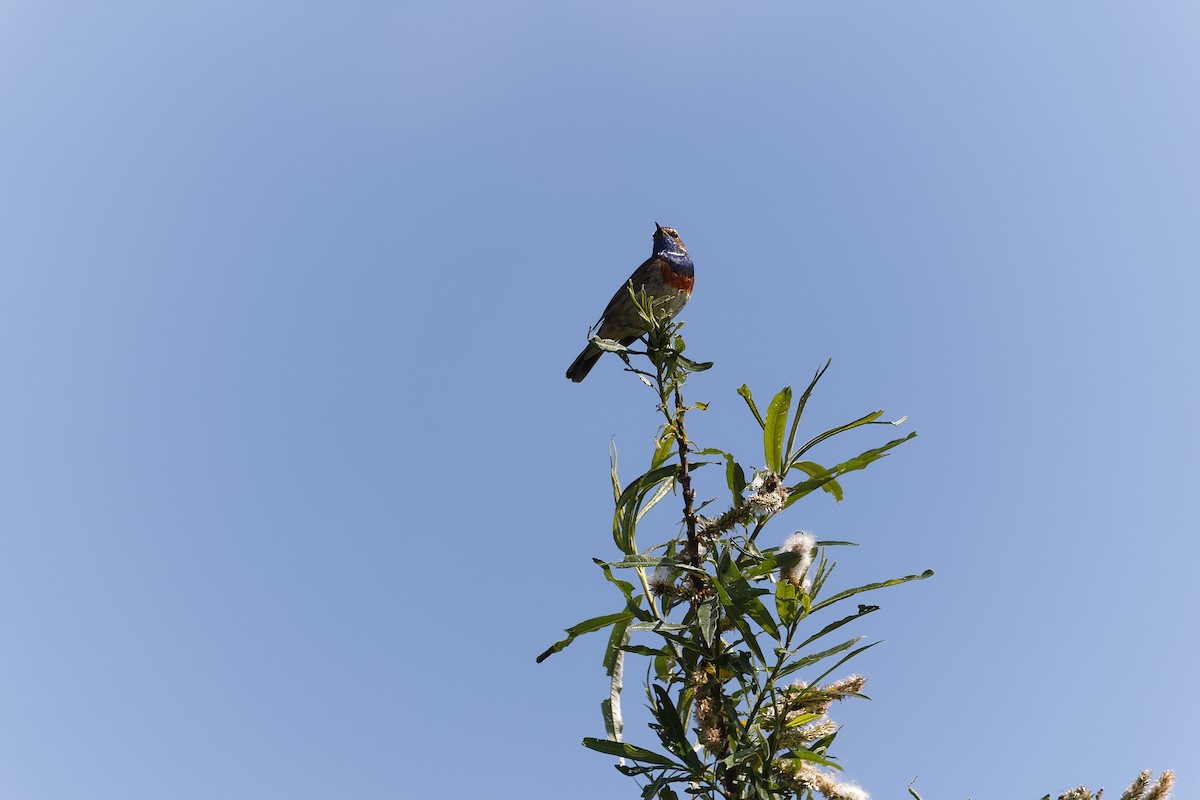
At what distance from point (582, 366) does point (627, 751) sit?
13.9 feet

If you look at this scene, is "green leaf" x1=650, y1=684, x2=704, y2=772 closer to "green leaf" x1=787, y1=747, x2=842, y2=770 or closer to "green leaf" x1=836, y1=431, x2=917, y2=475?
"green leaf" x1=787, y1=747, x2=842, y2=770

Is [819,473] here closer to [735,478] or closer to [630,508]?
[735,478]

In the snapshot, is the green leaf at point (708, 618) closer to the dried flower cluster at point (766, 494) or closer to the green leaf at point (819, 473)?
the dried flower cluster at point (766, 494)

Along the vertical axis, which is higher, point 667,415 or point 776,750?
point 667,415

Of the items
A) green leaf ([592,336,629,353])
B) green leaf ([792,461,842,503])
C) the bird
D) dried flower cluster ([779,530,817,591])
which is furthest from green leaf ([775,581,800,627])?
the bird

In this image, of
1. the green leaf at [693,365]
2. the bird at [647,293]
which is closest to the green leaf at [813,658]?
the green leaf at [693,365]

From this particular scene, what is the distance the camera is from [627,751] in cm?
227

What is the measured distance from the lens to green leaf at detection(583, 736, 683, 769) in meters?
2.24

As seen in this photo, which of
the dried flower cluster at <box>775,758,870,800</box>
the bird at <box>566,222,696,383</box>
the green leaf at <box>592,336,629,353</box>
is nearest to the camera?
the dried flower cluster at <box>775,758,870,800</box>

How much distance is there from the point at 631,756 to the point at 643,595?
42cm

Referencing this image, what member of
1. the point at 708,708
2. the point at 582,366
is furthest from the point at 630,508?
the point at 582,366

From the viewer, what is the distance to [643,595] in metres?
2.46

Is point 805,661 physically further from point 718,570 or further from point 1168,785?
point 1168,785

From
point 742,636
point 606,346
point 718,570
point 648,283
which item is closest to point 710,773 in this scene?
point 742,636
